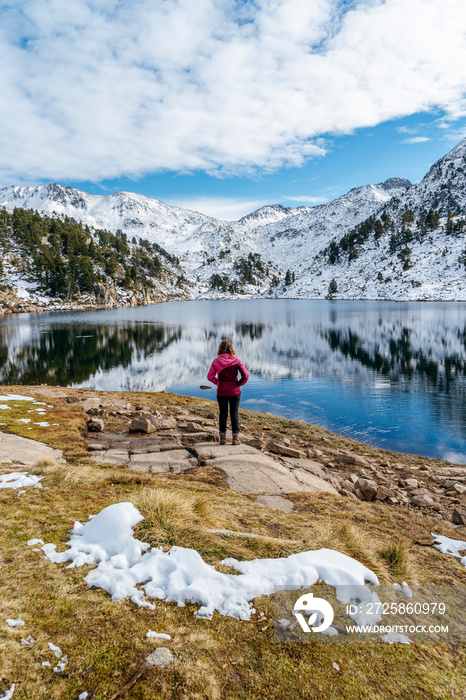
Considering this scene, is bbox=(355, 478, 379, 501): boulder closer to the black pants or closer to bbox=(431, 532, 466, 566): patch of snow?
bbox=(431, 532, 466, 566): patch of snow

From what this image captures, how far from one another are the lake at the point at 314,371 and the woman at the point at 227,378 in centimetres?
1103

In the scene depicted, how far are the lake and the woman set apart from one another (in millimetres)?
11030

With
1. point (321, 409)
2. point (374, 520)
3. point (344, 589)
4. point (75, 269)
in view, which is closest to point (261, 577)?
point (344, 589)

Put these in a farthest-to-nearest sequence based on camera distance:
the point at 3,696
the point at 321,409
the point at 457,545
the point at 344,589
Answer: the point at 321,409 → the point at 457,545 → the point at 344,589 → the point at 3,696

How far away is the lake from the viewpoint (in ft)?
72.8

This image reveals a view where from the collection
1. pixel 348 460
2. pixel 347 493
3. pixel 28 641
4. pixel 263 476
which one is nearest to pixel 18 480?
pixel 28 641

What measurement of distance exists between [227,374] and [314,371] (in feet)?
85.2

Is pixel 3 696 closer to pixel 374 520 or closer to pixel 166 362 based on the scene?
pixel 374 520

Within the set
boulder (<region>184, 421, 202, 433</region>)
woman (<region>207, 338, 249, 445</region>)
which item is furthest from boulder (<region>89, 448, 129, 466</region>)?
woman (<region>207, 338, 249, 445</region>)

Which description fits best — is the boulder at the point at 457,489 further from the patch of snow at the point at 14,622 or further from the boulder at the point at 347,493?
the patch of snow at the point at 14,622

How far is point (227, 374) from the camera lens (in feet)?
38.5

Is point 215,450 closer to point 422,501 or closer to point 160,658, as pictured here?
point 422,501

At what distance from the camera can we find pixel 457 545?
6.82 m

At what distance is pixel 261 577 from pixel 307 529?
1.96m
